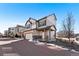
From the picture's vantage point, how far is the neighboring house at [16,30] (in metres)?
4.02

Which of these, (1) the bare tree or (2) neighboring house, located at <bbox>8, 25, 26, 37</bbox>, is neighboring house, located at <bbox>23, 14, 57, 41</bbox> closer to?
(2) neighboring house, located at <bbox>8, 25, 26, 37</bbox>

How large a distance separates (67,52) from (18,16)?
3.72 feet

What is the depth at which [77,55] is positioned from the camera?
3.92 metres

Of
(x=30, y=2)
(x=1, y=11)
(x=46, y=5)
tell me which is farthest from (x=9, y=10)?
(x=46, y=5)

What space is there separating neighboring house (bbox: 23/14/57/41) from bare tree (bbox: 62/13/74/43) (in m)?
0.21

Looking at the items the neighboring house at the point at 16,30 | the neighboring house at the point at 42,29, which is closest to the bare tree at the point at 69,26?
the neighboring house at the point at 42,29

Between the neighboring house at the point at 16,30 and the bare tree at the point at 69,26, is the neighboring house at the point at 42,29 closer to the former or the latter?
the neighboring house at the point at 16,30

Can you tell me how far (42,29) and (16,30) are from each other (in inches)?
19.7

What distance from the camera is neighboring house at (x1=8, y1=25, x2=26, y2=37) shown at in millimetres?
4020

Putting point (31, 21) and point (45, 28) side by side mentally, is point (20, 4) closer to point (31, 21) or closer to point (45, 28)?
point (31, 21)

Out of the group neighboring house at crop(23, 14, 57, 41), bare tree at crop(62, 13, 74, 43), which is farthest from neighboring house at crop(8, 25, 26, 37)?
bare tree at crop(62, 13, 74, 43)

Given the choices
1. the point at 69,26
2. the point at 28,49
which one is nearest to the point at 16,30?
the point at 28,49

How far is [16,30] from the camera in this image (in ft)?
13.4

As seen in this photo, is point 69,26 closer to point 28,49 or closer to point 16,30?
point 28,49
